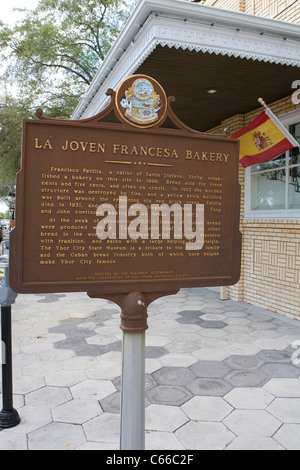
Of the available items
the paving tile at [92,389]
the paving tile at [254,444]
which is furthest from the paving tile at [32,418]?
the paving tile at [254,444]

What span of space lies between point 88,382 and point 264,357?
208cm

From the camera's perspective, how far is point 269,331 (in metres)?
5.33

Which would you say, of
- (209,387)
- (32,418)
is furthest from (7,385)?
(209,387)

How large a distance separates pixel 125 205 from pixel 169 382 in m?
2.31

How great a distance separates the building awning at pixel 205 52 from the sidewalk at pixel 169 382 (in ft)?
11.3

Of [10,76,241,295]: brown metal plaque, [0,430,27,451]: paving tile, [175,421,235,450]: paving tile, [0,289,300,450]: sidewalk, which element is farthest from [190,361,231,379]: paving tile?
[10,76,241,295]: brown metal plaque

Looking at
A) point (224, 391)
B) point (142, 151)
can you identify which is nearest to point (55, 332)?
point (224, 391)

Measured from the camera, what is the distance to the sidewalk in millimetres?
2738

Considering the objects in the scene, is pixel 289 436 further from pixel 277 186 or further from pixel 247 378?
pixel 277 186

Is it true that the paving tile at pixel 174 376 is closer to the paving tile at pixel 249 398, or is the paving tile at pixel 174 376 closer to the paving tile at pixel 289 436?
the paving tile at pixel 249 398

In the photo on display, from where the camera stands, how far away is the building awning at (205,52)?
12.4ft

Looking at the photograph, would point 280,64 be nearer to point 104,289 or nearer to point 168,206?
point 168,206

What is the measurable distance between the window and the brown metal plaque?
4.14 metres

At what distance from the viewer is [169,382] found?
11.9ft
